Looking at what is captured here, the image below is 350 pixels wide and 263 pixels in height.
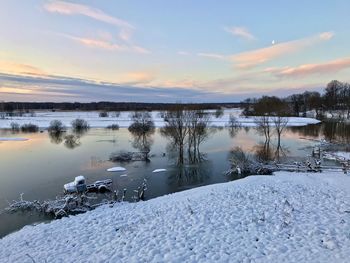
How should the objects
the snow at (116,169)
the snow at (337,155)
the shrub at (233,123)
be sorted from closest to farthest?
the snow at (116,169) < the snow at (337,155) < the shrub at (233,123)

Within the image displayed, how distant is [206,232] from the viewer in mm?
9570

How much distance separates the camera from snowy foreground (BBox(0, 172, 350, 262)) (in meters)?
8.02

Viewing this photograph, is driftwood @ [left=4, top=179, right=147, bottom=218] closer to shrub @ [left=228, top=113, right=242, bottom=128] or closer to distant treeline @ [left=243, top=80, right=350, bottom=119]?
shrub @ [left=228, top=113, right=242, bottom=128]

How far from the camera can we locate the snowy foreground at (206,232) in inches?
316

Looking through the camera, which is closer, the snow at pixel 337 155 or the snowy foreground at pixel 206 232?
the snowy foreground at pixel 206 232

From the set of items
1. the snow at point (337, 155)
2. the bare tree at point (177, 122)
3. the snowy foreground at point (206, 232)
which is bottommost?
the snow at point (337, 155)

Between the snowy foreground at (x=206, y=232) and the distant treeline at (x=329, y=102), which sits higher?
the distant treeline at (x=329, y=102)


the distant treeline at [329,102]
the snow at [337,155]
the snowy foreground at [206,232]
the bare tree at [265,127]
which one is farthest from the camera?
the distant treeline at [329,102]

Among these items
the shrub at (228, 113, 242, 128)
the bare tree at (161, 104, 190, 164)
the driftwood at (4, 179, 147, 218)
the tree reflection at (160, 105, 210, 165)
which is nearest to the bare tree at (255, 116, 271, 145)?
the tree reflection at (160, 105, 210, 165)

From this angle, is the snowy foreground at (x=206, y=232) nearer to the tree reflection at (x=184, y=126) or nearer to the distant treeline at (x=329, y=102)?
the tree reflection at (x=184, y=126)

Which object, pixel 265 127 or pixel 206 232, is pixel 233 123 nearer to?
pixel 265 127

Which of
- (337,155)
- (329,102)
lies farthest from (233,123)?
(329,102)

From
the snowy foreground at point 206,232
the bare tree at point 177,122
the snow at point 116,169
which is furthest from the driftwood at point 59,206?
the bare tree at point 177,122

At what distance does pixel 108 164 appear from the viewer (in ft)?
86.3
